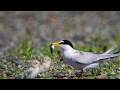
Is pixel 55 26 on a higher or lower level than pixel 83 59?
higher

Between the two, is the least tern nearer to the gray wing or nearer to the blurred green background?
the gray wing

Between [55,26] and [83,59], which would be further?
[55,26]

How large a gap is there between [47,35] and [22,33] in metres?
0.92

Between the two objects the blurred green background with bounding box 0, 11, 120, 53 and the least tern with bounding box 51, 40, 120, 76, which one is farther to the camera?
the blurred green background with bounding box 0, 11, 120, 53

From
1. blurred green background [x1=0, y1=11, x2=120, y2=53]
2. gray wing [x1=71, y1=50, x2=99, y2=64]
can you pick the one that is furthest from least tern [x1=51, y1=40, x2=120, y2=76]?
blurred green background [x1=0, y1=11, x2=120, y2=53]

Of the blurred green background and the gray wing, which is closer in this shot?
the gray wing

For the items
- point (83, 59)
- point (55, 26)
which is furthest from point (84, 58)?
point (55, 26)

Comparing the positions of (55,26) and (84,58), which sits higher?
(55,26)

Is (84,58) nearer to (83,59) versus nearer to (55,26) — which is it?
(83,59)

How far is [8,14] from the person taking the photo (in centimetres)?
2139

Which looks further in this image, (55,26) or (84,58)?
(55,26)

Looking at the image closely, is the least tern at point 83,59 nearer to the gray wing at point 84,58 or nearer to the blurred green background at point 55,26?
the gray wing at point 84,58

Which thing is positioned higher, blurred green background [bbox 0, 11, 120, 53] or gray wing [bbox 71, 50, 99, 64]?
blurred green background [bbox 0, 11, 120, 53]

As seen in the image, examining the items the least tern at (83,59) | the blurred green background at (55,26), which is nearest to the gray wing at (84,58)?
the least tern at (83,59)
